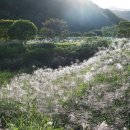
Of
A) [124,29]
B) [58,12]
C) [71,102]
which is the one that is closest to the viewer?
[71,102]

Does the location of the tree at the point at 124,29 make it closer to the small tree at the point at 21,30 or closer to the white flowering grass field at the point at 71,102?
the small tree at the point at 21,30

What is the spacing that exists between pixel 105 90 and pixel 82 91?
0.74m

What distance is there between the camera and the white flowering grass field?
1023 cm

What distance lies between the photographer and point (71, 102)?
11766 mm

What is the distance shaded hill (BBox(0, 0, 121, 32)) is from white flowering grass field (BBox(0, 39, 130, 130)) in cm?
7320

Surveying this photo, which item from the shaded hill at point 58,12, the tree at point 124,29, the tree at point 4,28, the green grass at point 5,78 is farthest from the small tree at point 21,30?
the shaded hill at point 58,12

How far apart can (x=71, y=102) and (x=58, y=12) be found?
89.8 meters

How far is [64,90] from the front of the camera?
12734 mm

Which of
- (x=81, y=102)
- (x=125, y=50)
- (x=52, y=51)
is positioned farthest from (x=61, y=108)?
(x=52, y=51)

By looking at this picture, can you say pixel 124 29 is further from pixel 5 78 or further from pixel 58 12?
pixel 58 12

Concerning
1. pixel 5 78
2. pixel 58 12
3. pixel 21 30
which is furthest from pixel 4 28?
pixel 58 12

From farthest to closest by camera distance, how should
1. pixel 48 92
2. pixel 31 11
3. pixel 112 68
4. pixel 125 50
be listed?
pixel 31 11 < pixel 125 50 < pixel 112 68 < pixel 48 92

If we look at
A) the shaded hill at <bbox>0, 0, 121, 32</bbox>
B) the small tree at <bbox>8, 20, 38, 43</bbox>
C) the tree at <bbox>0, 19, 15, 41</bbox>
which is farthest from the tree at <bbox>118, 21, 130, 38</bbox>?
the shaded hill at <bbox>0, 0, 121, 32</bbox>

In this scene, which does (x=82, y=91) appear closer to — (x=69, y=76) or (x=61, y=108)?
(x=61, y=108)
